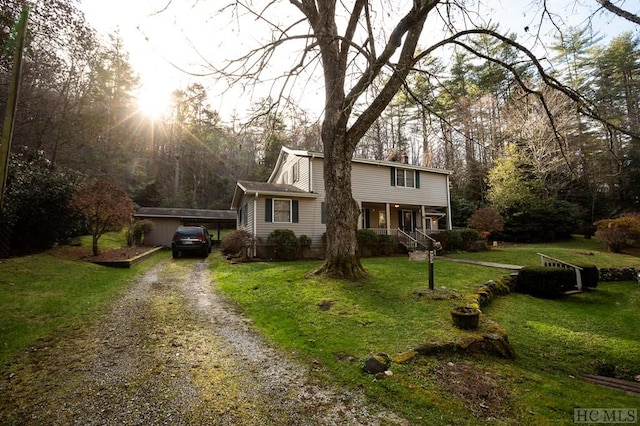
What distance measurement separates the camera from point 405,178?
2116 centimetres

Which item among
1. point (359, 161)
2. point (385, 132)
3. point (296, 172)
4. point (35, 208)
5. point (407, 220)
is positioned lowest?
point (407, 220)

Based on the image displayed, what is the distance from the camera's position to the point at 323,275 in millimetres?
8391

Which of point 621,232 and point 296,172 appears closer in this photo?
point 621,232

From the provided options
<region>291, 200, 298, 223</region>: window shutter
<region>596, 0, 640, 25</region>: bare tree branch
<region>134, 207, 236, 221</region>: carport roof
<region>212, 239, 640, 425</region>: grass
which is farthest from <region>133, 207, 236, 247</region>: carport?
<region>596, 0, 640, 25</region>: bare tree branch

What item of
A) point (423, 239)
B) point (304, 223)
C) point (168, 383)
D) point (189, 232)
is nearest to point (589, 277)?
point (423, 239)

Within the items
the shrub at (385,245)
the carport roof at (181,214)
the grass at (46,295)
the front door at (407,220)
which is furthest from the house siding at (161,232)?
the front door at (407,220)

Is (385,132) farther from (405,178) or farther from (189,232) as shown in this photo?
(189,232)

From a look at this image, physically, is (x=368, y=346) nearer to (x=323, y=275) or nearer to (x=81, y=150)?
(x=323, y=275)

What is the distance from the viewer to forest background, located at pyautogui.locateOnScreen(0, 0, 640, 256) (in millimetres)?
7188

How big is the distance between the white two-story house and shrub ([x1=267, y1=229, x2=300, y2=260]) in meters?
0.97

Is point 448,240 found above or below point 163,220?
below

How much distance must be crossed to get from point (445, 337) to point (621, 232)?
21.0 meters

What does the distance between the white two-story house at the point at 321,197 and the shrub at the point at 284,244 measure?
3.20 ft

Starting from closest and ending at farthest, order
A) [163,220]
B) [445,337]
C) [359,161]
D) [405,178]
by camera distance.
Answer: [445,337] < [359,161] < [405,178] < [163,220]
